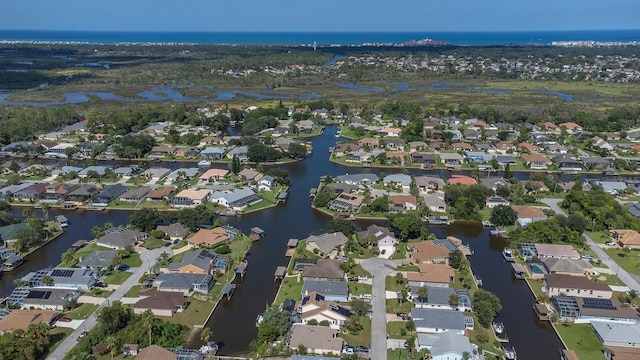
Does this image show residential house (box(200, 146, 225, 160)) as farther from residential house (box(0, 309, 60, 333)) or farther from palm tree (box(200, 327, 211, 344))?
palm tree (box(200, 327, 211, 344))

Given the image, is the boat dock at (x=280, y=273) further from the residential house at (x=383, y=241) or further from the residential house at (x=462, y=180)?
the residential house at (x=462, y=180)

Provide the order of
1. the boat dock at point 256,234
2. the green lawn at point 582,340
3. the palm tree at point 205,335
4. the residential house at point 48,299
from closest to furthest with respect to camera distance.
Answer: the green lawn at point 582,340, the palm tree at point 205,335, the residential house at point 48,299, the boat dock at point 256,234

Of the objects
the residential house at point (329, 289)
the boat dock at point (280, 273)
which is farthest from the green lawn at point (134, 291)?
the residential house at point (329, 289)

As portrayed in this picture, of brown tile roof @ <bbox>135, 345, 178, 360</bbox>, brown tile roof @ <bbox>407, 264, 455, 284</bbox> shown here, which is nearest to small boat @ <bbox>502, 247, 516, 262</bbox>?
brown tile roof @ <bbox>407, 264, 455, 284</bbox>

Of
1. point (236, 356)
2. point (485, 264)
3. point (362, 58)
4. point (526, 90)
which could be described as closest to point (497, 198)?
point (485, 264)

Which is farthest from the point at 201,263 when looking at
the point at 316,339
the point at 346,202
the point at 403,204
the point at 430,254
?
the point at 403,204

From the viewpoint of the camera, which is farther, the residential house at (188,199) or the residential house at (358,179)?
the residential house at (358,179)
